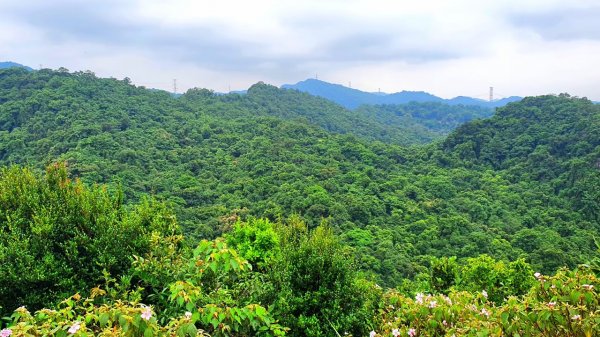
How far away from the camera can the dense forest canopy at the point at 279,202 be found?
4535mm

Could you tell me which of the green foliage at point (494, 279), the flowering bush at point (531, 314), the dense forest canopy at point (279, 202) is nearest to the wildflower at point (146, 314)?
the dense forest canopy at point (279, 202)

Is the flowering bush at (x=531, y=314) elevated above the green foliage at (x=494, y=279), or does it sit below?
above

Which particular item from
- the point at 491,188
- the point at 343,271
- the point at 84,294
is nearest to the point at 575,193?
the point at 491,188

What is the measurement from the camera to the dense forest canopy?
179 inches

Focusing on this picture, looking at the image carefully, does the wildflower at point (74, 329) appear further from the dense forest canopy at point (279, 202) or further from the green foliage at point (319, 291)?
the green foliage at point (319, 291)

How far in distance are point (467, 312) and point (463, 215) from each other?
98.0 feet

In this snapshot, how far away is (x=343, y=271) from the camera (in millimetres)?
4668

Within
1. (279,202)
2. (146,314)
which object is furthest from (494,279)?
(279,202)

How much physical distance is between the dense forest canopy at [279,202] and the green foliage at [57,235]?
0.02 m

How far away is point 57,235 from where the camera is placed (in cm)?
498

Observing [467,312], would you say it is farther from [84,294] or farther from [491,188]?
[491,188]

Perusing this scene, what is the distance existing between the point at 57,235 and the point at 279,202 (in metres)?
24.3

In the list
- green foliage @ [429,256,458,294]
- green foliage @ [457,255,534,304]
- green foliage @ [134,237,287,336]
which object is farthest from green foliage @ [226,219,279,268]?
green foliage @ [457,255,534,304]

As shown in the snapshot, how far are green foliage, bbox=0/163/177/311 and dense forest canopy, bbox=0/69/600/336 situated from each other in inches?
1.0
